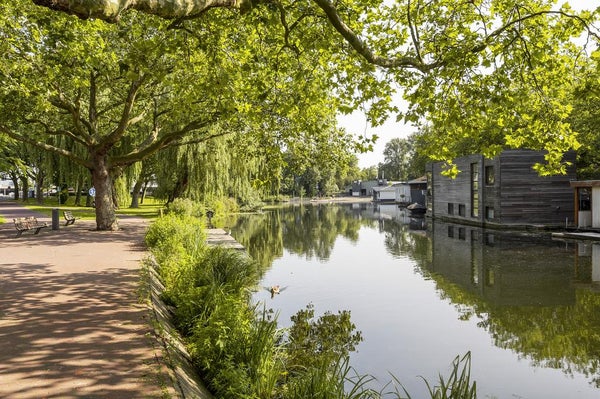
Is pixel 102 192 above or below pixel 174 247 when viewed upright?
above

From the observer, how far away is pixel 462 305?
40.4 ft

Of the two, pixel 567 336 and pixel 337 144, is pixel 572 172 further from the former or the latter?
pixel 567 336

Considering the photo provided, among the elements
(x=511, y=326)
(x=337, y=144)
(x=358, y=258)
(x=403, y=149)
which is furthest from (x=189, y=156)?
(x=403, y=149)

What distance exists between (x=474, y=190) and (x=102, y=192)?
27370 millimetres

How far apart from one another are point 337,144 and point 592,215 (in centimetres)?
1996

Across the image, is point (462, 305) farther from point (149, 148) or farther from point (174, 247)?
point (149, 148)

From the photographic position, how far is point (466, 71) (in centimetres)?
859

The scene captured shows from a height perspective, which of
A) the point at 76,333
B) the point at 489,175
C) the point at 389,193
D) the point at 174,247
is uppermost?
the point at 489,175

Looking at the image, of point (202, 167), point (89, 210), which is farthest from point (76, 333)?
point (89, 210)

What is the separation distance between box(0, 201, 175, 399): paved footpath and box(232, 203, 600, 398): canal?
9.53 feet

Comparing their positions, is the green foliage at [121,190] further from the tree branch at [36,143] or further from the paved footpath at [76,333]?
the paved footpath at [76,333]

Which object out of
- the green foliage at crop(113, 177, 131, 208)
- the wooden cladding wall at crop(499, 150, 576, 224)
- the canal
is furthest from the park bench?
the wooden cladding wall at crop(499, 150, 576, 224)

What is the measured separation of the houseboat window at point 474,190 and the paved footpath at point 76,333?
29.9 m

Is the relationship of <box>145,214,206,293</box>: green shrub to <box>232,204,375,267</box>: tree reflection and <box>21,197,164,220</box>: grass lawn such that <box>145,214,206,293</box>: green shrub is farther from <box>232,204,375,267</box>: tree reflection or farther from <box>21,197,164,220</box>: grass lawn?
<box>21,197,164,220</box>: grass lawn
